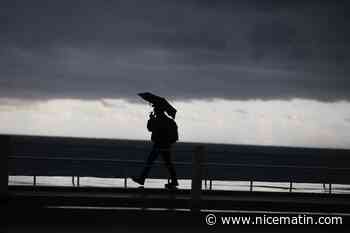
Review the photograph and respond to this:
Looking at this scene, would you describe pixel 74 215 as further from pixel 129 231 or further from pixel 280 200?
pixel 280 200

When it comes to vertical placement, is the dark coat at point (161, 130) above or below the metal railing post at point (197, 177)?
above

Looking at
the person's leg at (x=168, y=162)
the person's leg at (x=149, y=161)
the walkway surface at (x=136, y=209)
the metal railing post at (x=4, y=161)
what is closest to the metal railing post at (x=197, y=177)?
the walkway surface at (x=136, y=209)

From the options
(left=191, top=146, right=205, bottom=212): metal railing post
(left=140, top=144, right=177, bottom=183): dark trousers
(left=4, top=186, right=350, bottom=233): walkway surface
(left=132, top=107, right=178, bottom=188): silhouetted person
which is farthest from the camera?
(left=132, top=107, right=178, bottom=188): silhouetted person

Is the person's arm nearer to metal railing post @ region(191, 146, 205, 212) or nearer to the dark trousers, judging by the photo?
the dark trousers

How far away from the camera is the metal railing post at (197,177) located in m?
13.2

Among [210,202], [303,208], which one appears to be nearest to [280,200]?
[303,208]

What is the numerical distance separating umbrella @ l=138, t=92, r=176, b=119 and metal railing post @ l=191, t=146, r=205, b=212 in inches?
90.5

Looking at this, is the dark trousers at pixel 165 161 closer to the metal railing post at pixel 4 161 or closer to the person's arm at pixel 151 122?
the person's arm at pixel 151 122

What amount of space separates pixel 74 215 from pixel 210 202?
9.17 feet

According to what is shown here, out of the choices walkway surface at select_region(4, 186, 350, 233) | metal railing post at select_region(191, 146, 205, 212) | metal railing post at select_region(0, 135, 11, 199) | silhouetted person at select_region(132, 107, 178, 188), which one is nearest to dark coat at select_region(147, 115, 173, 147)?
silhouetted person at select_region(132, 107, 178, 188)

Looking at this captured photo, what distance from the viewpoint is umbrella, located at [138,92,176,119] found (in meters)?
15.4

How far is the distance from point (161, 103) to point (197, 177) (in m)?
2.78

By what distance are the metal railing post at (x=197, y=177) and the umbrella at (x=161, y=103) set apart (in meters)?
2.30

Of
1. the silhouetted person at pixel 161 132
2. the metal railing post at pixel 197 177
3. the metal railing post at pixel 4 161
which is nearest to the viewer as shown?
the metal railing post at pixel 4 161
